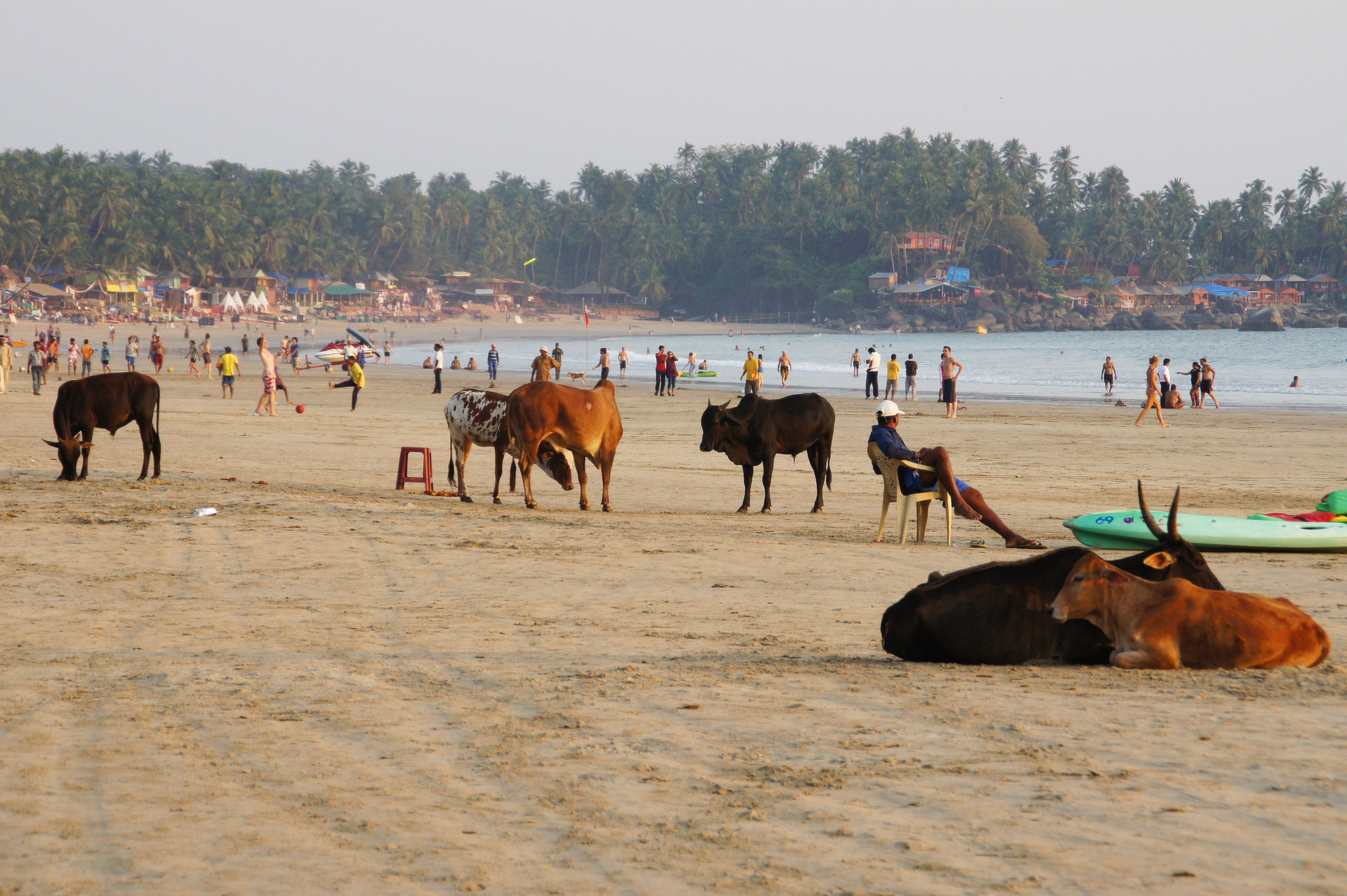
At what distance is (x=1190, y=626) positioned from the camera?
6230mm

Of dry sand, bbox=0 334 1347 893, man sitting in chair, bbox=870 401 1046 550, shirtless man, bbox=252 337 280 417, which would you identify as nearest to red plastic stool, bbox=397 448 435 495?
dry sand, bbox=0 334 1347 893

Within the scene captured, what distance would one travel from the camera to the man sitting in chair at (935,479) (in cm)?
1109

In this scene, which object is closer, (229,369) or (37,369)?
(229,369)

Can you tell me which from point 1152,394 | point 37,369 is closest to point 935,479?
point 1152,394

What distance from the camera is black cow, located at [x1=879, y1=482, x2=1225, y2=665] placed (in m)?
6.40

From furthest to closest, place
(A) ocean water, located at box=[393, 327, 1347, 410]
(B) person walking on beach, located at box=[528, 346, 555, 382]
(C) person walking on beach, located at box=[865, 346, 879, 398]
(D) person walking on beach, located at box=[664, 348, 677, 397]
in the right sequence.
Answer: (A) ocean water, located at box=[393, 327, 1347, 410], (C) person walking on beach, located at box=[865, 346, 879, 398], (D) person walking on beach, located at box=[664, 348, 677, 397], (B) person walking on beach, located at box=[528, 346, 555, 382]

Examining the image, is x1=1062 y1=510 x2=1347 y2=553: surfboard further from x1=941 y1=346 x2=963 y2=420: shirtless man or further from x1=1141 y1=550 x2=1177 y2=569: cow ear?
x1=941 y1=346 x2=963 y2=420: shirtless man

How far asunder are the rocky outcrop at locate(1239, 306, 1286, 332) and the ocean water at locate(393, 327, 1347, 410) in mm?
1913

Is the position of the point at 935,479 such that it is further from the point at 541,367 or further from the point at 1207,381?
the point at 1207,381

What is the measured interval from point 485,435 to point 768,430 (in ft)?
11.7

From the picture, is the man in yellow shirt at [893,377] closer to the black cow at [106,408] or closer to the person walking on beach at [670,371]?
the person walking on beach at [670,371]

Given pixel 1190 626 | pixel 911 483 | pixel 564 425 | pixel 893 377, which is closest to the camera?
pixel 1190 626

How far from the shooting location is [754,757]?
16.1ft

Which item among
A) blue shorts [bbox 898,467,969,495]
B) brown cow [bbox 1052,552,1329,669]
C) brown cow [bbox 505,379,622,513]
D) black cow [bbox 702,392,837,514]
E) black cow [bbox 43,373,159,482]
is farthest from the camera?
black cow [bbox 43,373,159,482]
